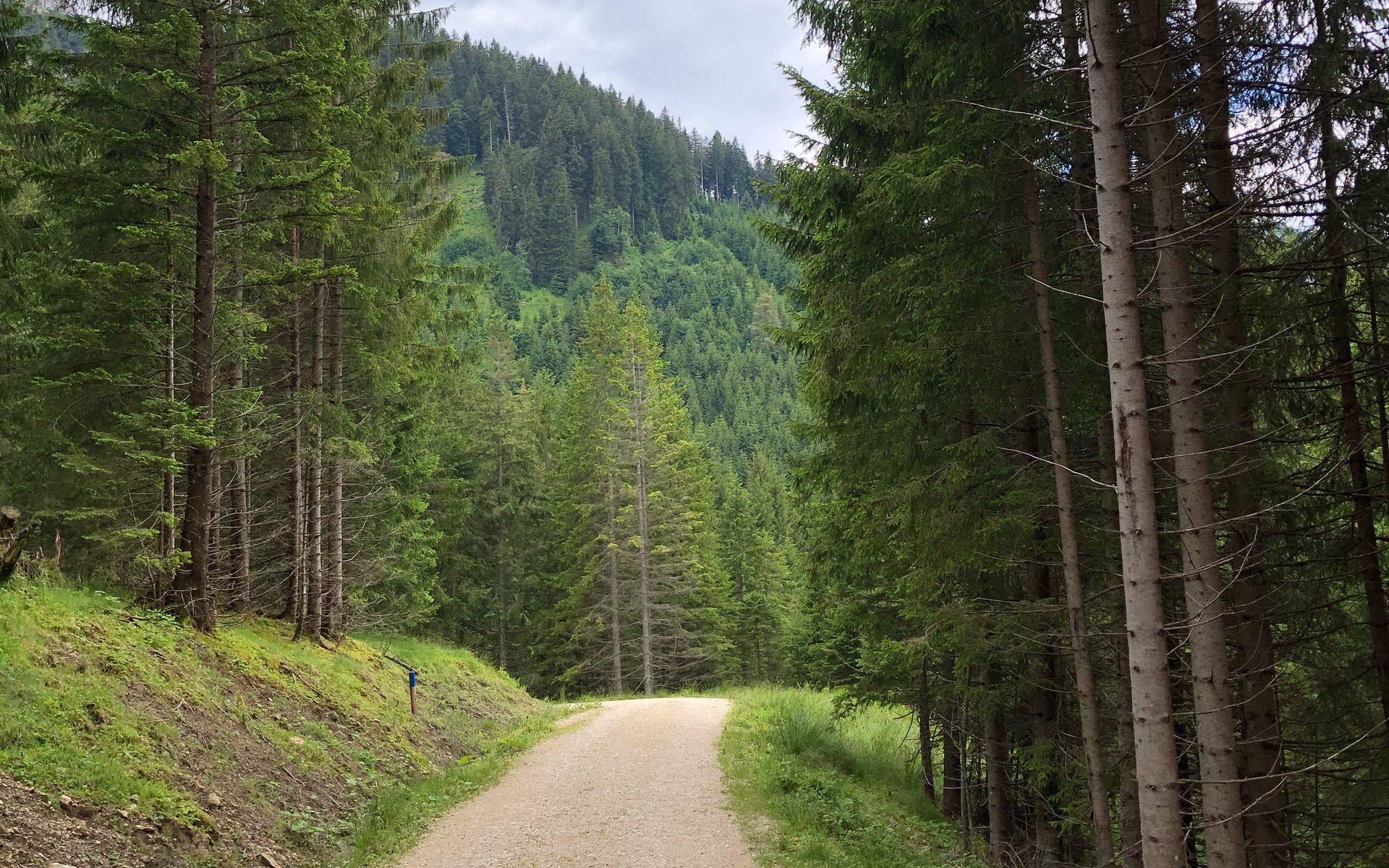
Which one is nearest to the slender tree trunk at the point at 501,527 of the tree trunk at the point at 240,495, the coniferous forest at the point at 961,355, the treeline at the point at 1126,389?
the coniferous forest at the point at 961,355

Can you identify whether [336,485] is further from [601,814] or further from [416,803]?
[601,814]

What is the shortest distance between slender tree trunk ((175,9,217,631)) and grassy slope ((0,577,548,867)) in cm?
75

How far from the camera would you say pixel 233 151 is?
36.2ft

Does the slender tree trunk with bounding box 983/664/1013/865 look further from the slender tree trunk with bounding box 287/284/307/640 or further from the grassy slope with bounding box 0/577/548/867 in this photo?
the slender tree trunk with bounding box 287/284/307/640

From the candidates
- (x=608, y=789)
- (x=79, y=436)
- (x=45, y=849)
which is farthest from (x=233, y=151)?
(x=608, y=789)

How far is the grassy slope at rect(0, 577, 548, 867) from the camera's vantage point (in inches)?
250

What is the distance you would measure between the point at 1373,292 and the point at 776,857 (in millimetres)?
6662

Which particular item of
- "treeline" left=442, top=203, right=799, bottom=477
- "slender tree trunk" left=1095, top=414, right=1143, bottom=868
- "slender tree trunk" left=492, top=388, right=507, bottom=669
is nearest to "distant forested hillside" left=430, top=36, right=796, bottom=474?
"treeline" left=442, top=203, right=799, bottom=477

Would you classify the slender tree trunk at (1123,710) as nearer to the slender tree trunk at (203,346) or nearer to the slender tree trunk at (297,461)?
the slender tree trunk at (203,346)

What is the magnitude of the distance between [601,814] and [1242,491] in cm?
747

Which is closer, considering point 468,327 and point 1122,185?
point 1122,185

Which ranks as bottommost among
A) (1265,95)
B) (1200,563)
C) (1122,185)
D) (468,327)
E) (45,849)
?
(45,849)

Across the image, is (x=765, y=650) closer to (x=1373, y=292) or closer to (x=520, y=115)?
(x=1373, y=292)

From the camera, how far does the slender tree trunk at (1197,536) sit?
4.92 meters
